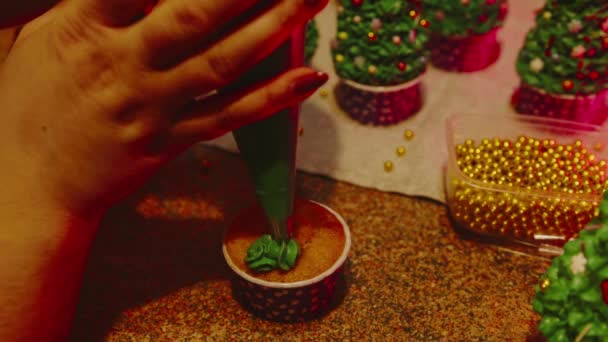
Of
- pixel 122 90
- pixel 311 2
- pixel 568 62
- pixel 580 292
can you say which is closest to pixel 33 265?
pixel 122 90

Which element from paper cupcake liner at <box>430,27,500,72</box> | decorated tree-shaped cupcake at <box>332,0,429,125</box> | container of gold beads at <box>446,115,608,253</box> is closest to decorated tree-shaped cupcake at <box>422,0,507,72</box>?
paper cupcake liner at <box>430,27,500,72</box>

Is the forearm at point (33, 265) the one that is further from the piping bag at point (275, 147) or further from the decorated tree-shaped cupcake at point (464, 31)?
the decorated tree-shaped cupcake at point (464, 31)

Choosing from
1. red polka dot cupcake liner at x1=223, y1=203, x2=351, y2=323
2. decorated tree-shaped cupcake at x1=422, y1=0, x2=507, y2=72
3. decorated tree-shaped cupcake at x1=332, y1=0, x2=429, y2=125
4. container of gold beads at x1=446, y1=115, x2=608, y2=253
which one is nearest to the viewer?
red polka dot cupcake liner at x1=223, y1=203, x2=351, y2=323

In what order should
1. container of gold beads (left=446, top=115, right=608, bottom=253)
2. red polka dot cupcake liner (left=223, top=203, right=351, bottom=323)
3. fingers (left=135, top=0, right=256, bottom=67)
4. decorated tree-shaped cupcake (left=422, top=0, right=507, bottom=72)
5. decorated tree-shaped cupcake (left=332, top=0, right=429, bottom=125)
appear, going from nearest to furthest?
fingers (left=135, top=0, right=256, bottom=67)
red polka dot cupcake liner (left=223, top=203, right=351, bottom=323)
container of gold beads (left=446, top=115, right=608, bottom=253)
decorated tree-shaped cupcake (left=332, top=0, right=429, bottom=125)
decorated tree-shaped cupcake (left=422, top=0, right=507, bottom=72)

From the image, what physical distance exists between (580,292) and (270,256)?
0.87 ft

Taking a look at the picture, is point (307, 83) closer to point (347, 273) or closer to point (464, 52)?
point (347, 273)

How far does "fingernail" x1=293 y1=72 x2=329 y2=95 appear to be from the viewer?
1.32 feet

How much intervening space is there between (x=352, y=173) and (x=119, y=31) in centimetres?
45

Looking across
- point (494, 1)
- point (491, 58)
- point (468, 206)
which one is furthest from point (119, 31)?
point (491, 58)

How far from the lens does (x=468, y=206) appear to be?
63 centimetres

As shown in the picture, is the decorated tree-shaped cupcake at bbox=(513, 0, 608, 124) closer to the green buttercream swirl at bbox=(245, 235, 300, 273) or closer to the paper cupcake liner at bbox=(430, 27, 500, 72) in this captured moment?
the paper cupcake liner at bbox=(430, 27, 500, 72)

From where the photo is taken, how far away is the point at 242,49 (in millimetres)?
370

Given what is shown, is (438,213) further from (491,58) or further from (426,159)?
(491,58)

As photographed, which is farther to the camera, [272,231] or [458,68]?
[458,68]
